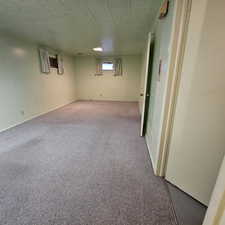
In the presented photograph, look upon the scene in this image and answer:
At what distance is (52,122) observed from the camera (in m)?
3.65

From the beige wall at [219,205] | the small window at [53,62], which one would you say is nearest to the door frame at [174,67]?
the beige wall at [219,205]

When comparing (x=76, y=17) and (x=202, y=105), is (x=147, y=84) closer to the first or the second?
(x=202, y=105)

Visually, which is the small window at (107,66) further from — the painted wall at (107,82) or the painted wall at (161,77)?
the painted wall at (161,77)

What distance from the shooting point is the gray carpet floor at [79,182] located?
1165 mm

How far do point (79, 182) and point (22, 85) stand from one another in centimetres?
344

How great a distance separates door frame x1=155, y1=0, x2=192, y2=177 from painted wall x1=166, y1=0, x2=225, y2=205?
49 mm

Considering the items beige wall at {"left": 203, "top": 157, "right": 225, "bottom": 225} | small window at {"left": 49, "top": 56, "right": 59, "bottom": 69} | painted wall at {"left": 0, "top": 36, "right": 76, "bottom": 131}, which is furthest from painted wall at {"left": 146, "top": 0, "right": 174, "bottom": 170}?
small window at {"left": 49, "top": 56, "right": 59, "bottom": 69}

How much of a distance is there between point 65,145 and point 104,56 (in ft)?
18.3

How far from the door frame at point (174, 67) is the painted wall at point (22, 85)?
366 cm

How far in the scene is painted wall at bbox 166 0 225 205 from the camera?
1.00 metres

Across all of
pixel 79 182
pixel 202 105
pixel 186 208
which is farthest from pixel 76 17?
pixel 186 208

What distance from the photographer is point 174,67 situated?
50.4 inches

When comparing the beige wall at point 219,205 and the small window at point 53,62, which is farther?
the small window at point 53,62

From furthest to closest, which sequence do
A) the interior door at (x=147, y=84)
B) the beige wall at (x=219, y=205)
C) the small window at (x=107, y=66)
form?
the small window at (x=107, y=66) < the interior door at (x=147, y=84) < the beige wall at (x=219, y=205)
